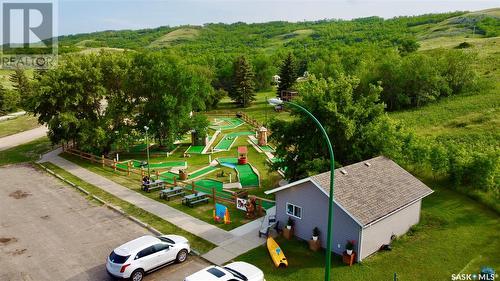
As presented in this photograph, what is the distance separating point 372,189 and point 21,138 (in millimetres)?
47677

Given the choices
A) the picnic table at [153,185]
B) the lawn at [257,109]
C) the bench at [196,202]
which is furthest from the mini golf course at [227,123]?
the bench at [196,202]

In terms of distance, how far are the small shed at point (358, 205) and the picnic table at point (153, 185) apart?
11.9 meters

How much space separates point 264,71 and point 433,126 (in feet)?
192

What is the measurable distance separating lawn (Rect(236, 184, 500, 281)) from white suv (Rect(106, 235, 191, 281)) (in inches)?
129

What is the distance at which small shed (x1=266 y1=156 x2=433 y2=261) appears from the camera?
1880 cm

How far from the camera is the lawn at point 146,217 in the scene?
68.8 ft

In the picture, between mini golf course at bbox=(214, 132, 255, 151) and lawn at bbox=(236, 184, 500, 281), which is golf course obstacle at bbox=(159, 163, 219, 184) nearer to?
mini golf course at bbox=(214, 132, 255, 151)

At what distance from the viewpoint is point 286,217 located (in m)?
21.8

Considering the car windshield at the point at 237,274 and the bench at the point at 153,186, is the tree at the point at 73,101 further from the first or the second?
→ the car windshield at the point at 237,274

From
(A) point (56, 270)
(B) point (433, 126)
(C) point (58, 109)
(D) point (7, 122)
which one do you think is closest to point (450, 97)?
(B) point (433, 126)

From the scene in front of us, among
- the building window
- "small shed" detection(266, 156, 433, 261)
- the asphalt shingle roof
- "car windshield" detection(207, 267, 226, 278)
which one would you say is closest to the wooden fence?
the building window

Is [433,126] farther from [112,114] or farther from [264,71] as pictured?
[264,71]

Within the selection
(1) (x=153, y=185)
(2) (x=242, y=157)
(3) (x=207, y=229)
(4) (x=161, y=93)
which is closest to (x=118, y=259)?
(3) (x=207, y=229)

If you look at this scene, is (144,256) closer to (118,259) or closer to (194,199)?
(118,259)
